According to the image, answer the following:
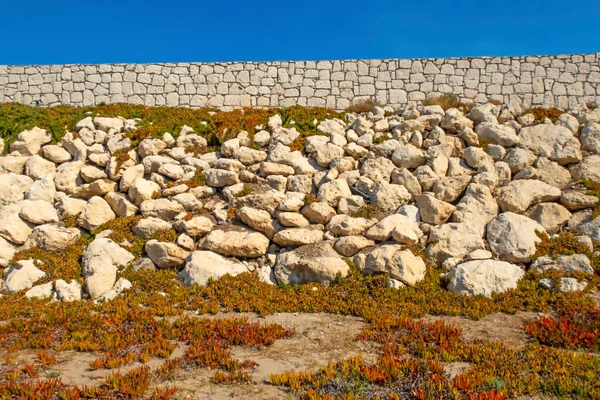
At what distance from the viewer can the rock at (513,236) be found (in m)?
9.49

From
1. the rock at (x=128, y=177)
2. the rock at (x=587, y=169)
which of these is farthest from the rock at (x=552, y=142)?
the rock at (x=128, y=177)

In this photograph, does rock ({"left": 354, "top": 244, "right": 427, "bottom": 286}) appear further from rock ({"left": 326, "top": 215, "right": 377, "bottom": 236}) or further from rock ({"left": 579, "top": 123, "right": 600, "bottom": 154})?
rock ({"left": 579, "top": 123, "right": 600, "bottom": 154})

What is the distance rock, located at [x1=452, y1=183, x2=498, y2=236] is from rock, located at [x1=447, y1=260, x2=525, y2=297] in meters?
1.34

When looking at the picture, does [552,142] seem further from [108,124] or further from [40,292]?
[108,124]

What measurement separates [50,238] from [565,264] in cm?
1204

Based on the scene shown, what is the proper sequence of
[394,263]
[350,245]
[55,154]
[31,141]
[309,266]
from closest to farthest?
[394,263] < [309,266] < [350,245] < [55,154] < [31,141]

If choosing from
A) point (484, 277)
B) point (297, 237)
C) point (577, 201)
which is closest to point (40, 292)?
point (297, 237)

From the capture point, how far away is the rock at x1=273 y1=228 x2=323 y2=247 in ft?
33.2

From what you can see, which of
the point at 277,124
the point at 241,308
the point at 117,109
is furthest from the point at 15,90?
the point at 241,308

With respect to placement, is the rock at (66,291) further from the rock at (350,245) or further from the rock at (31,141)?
the rock at (31,141)

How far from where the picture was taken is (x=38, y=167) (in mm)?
12656

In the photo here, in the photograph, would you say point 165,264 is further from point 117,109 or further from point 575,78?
point 575,78

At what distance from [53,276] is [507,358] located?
9.28 metres

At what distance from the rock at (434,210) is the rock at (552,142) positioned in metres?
4.07
